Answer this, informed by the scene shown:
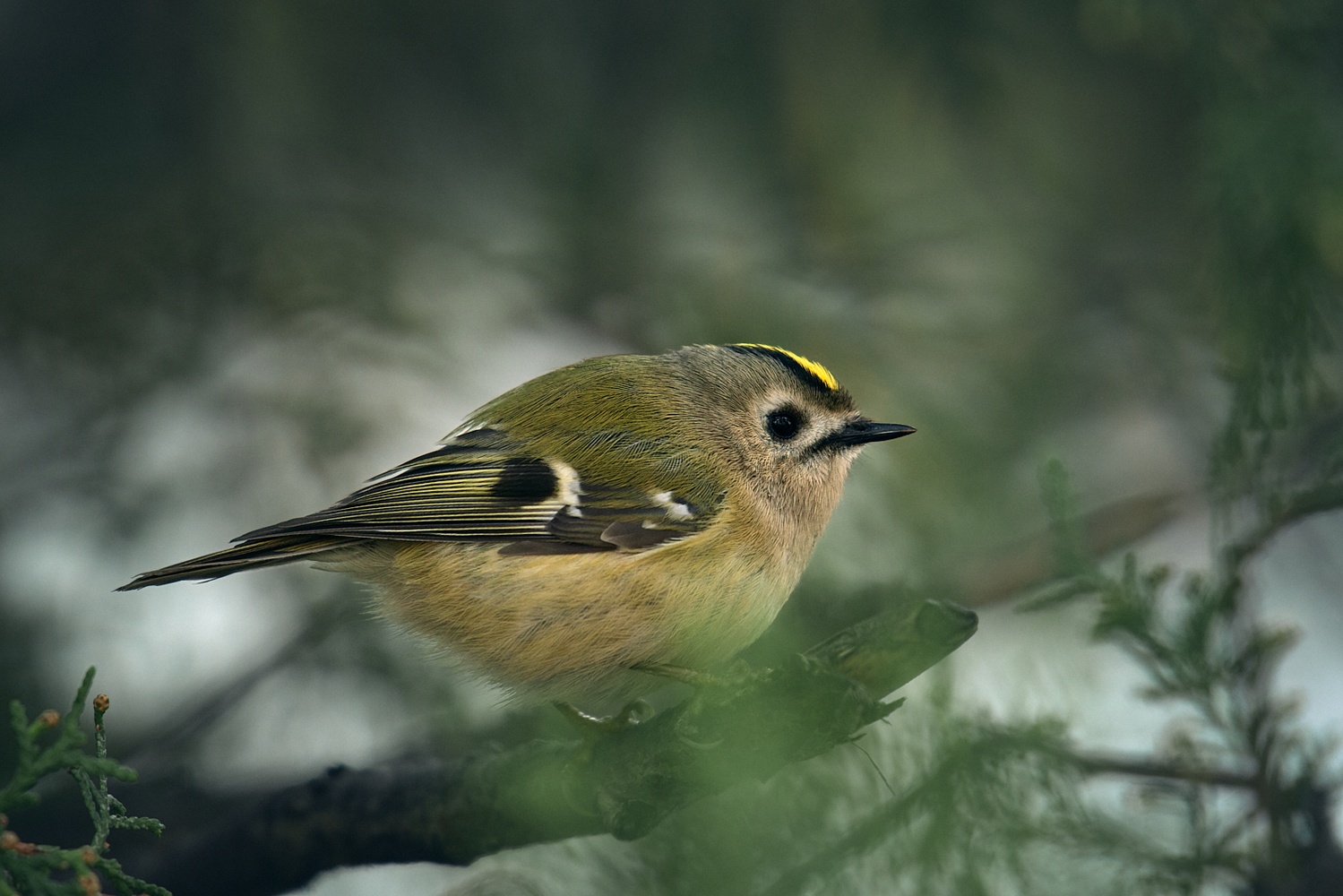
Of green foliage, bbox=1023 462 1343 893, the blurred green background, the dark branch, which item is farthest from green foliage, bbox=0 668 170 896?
the blurred green background

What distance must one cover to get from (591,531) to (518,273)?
1.23 meters

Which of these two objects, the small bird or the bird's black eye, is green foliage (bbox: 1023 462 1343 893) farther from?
the bird's black eye

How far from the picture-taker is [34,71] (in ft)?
8.30

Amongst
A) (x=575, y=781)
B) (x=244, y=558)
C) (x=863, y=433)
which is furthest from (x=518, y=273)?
(x=575, y=781)

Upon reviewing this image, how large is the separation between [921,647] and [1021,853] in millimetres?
249

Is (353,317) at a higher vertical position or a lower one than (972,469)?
higher

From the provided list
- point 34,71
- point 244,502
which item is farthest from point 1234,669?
point 34,71

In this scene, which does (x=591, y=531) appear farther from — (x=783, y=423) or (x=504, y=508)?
(x=783, y=423)

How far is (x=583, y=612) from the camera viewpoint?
162 cm

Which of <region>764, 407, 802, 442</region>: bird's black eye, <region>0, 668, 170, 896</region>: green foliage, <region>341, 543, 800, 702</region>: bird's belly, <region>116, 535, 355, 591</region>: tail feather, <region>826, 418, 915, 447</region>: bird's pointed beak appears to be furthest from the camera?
<region>764, 407, 802, 442</region>: bird's black eye

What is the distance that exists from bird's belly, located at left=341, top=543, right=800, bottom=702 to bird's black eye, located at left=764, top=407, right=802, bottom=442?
0.38 m

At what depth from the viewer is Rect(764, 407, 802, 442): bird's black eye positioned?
2037mm

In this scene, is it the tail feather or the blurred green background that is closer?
the tail feather

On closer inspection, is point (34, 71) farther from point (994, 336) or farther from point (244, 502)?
point (994, 336)
